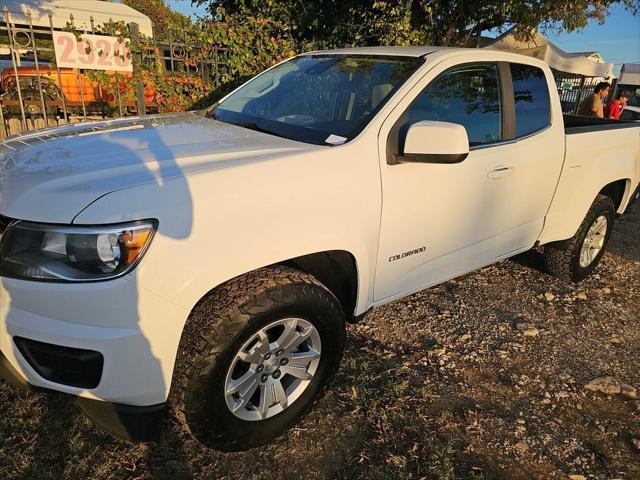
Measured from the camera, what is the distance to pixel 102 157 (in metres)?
2.01

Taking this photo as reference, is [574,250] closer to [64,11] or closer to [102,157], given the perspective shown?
[102,157]

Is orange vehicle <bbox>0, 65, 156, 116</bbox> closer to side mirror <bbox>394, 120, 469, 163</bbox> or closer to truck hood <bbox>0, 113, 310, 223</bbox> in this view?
truck hood <bbox>0, 113, 310, 223</bbox>

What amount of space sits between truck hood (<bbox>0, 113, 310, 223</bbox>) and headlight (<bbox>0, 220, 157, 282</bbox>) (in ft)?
0.21

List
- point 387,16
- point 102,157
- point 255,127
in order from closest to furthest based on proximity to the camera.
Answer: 1. point 102,157
2. point 255,127
3. point 387,16

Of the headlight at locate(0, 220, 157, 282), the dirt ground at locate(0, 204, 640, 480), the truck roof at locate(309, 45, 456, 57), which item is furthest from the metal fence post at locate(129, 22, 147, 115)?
the headlight at locate(0, 220, 157, 282)

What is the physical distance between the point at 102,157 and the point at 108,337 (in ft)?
2.57

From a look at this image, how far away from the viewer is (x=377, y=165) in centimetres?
227

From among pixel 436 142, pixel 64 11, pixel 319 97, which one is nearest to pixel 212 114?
pixel 319 97

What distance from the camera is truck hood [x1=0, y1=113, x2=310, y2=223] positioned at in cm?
171

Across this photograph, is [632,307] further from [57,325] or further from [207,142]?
[57,325]

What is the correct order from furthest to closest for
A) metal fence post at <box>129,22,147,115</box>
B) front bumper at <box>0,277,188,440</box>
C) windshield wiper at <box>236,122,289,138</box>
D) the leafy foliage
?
the leafy foliage → metal fence post at <box>129,22,147,115</box> → windshield wiper at <box>236,122,289,138</box> → front bumper at <box>0,277,188,440</box>

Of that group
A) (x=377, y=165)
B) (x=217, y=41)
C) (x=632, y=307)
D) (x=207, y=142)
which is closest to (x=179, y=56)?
(x=217, y=41)

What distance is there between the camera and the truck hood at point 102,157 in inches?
67.3

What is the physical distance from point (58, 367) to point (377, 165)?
61.1 inches
